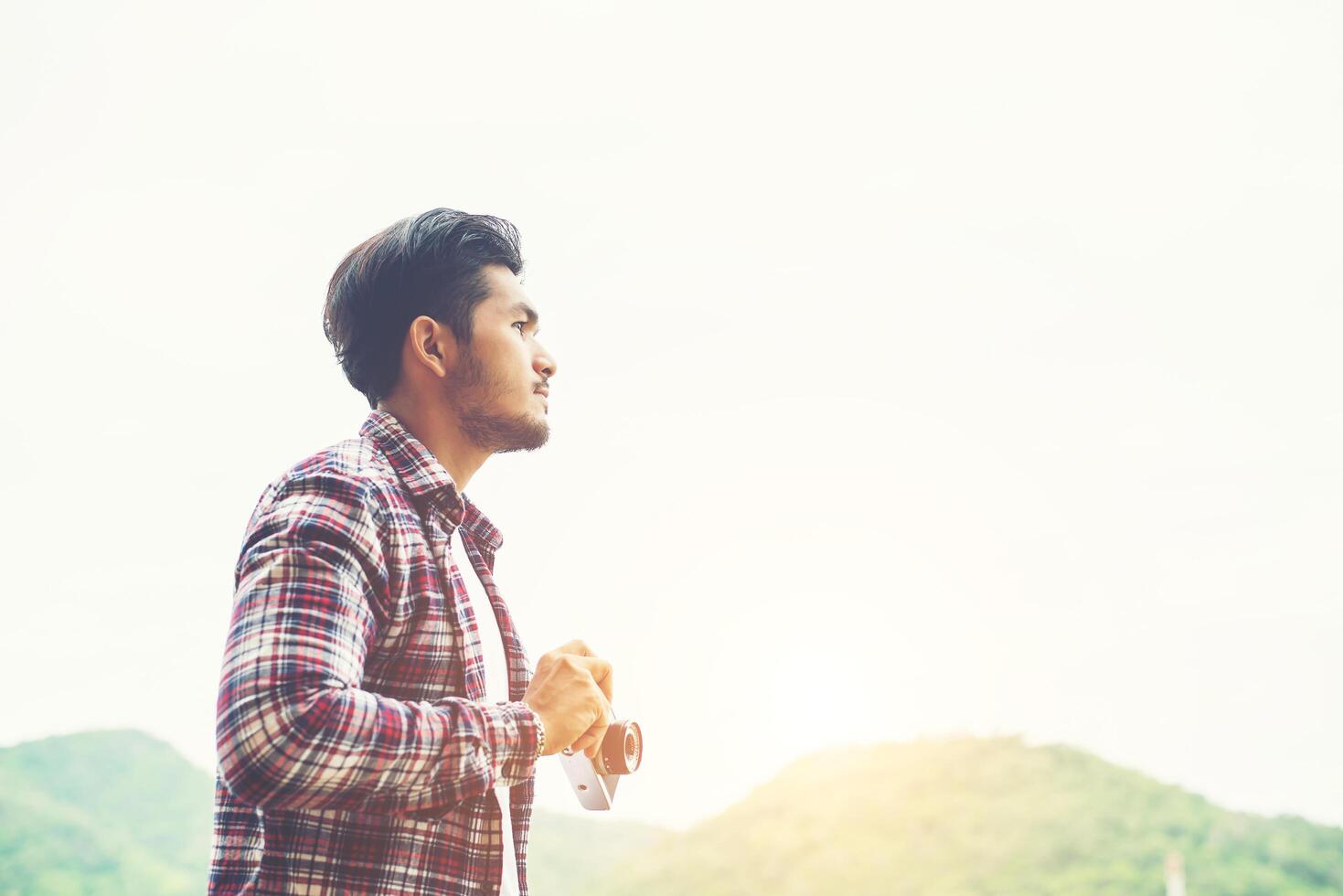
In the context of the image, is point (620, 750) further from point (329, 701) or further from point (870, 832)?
point (870, 832)

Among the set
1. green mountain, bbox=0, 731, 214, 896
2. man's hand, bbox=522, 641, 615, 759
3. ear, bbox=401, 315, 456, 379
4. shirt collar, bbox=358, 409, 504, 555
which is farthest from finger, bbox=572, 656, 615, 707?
green mountain, bbox=0, 731, 214, 896

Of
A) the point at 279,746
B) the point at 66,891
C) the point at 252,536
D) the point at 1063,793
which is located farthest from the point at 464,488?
the point at 1063,793

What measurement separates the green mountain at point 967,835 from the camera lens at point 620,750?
9990mm

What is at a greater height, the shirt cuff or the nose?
the nose

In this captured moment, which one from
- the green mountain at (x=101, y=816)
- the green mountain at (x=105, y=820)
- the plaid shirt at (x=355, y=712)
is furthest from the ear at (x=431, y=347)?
the green mountain at (x=101, y=816)

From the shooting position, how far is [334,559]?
73 cm

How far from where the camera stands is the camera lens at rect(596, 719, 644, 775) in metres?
0.95

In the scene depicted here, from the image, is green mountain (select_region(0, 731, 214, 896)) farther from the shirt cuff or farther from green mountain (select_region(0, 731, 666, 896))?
the shirt cuff

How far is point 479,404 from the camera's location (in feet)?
3.43

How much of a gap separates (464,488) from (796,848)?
10.2 metres

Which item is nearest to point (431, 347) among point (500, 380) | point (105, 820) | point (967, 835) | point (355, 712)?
point (500, 380)

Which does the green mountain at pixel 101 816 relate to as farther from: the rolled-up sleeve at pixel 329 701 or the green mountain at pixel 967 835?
the rolled-up sleeve at pixel 329 701

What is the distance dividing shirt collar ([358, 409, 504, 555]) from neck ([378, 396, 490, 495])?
34 mm

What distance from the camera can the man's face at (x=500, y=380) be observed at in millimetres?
1050
